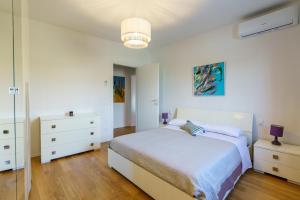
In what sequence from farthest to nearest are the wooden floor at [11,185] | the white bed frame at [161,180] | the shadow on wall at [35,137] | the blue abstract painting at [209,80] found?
the blue abstract painting at [209,80], the shadow on wall at [35,137], the white bed frame at [161,180], the wooden floor at [11,185]

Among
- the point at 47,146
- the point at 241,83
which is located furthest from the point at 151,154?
the point at 241,83

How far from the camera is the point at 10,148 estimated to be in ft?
5.21

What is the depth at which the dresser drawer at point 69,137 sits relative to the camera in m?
2.72

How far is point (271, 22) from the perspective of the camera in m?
2.40

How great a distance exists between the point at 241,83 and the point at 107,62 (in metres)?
2.99

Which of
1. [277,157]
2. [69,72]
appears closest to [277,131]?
[277,157]

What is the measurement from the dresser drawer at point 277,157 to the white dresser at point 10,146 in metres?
3.13

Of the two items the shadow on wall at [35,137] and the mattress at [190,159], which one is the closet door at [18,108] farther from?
the shadow on wall at [35,137]

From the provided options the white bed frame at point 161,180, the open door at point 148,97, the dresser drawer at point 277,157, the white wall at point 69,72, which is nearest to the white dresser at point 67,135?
the white wall at point 69,72

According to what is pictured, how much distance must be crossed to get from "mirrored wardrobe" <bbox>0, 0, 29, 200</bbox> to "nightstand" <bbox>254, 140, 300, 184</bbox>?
3084 mm

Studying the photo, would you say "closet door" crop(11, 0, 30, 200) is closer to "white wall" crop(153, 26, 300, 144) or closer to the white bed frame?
the white bed frame

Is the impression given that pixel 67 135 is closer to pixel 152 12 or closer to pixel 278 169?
pixel 152 12

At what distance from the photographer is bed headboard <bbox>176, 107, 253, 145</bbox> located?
108 inches

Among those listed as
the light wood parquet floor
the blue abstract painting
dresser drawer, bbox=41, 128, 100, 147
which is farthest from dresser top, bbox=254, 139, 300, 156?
dresser drawer, bbox=41, 128, 100, 147
